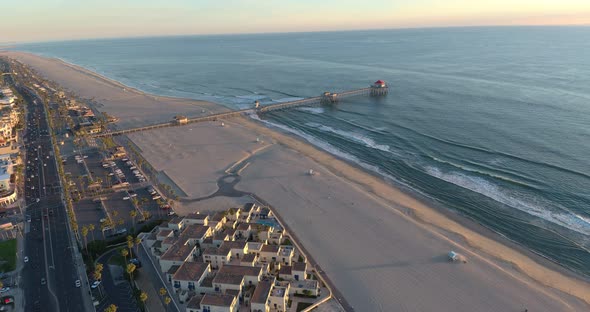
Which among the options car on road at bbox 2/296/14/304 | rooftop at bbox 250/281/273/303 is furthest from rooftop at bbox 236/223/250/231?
car on road at bbox 2/296/14/304

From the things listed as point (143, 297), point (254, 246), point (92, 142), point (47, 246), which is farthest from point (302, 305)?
point (92, 142)

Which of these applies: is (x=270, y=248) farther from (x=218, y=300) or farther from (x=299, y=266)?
(x=218, y=300)

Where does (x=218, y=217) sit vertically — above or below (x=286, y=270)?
above

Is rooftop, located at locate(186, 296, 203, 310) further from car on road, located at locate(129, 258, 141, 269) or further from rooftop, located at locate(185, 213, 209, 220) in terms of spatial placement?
rooftop, located at locate(185, 213, 209, 220)

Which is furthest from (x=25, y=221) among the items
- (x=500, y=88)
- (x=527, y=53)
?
(x=527, y=53)

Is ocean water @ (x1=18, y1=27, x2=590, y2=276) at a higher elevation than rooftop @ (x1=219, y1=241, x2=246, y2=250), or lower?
higher
